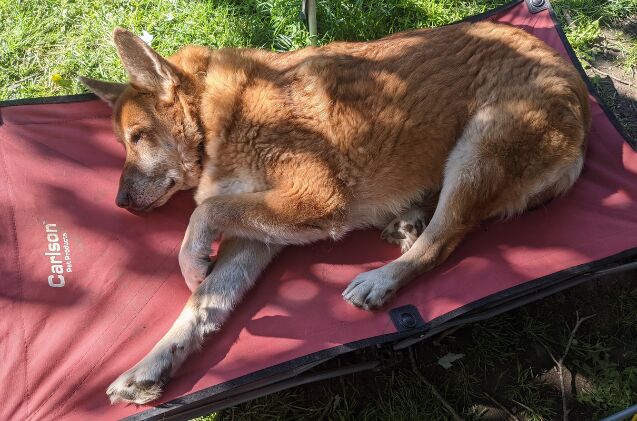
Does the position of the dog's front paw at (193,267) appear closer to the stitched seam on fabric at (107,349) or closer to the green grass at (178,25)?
the stitched seam on fabric at (107,349)

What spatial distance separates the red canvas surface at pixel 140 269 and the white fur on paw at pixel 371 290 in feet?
0.21

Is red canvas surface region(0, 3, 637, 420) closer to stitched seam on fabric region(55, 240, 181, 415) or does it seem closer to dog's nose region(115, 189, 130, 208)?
stitched seam on fabric region(55, 240, 181, 415)

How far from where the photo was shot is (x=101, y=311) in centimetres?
308

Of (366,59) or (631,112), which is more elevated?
(366,59)

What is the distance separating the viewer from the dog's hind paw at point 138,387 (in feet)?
8.67

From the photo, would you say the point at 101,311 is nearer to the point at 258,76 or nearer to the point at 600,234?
the point at 258,76

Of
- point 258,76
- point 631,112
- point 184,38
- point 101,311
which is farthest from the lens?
point 184,38

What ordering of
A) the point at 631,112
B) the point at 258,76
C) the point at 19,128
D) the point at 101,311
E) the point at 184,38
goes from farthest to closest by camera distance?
the point at 184,38 < the point at 631,112 < the point at 19,128 < the point at 258,76 < the point at 101,311

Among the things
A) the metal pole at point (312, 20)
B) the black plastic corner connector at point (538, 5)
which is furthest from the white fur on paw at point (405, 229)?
the black plastic corner connector at point (538, 5)

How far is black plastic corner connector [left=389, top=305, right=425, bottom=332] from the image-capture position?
9.18 ft

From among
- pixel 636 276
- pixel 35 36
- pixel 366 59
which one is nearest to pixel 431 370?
pixel 636 276

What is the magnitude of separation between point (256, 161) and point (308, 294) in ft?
2.65

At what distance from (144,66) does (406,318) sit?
1995 mm

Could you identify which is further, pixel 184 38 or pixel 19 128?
pixel 184 38
